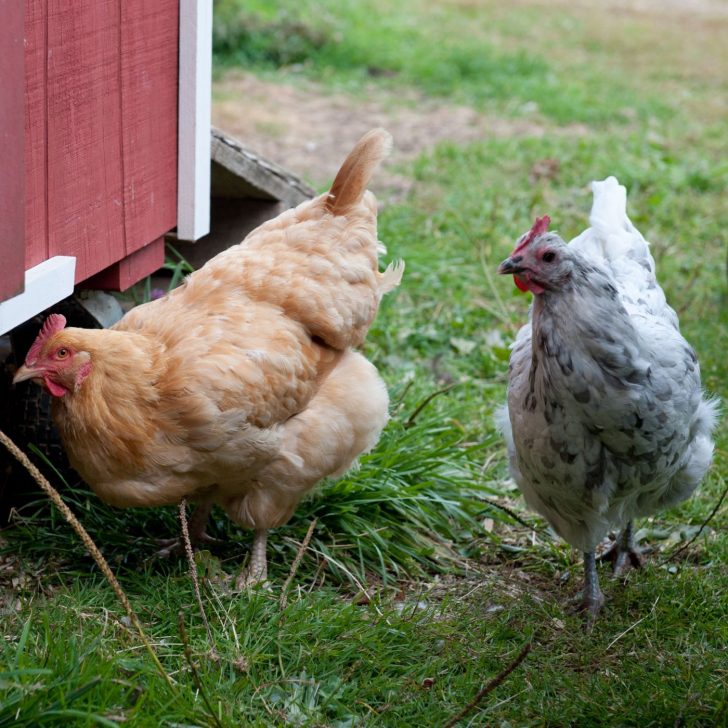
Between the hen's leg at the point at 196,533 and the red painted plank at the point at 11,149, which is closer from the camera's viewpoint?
the red painted plank at the point at 11,149

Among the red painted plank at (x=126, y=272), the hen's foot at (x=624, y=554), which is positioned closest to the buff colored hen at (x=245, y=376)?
the red painted plank at (x=126, y=272)

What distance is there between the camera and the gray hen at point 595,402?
10.6 ft

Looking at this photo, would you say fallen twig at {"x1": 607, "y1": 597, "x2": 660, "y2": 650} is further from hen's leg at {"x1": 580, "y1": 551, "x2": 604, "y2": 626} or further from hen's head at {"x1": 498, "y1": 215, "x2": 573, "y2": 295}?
hen's head at {"x1": 498, "y1": 215, "x2": 573, "y2": 295}

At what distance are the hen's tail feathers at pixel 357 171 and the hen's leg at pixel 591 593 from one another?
1.67 m

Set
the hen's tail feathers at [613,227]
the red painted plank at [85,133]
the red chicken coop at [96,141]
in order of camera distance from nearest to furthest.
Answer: the red chicken coop at [96,141] < the red painted plank at [85,133] < the hen's tail feathers at [613,227]

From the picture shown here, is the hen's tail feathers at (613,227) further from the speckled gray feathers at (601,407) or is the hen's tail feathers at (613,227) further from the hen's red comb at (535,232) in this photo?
the hen's red comb at (535,232)

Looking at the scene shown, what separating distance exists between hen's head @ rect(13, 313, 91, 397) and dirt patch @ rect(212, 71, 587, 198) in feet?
16.1

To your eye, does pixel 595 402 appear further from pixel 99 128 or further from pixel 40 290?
pixel 99 128

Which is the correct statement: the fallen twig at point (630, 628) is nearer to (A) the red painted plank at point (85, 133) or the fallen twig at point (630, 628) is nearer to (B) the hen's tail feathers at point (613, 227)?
(B) the hen's tail feathers at point (613, 227)

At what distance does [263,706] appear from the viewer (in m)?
3.00

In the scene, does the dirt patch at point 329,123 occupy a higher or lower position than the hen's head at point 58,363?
lower

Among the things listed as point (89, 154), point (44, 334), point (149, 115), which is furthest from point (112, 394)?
point (149, 115)

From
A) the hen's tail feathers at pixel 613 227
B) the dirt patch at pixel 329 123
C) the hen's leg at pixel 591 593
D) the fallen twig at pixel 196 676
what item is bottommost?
the dirt patch at pixel 329 123

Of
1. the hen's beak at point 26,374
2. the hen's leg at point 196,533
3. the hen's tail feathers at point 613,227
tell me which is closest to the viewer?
the hen's beak at point 26,374
